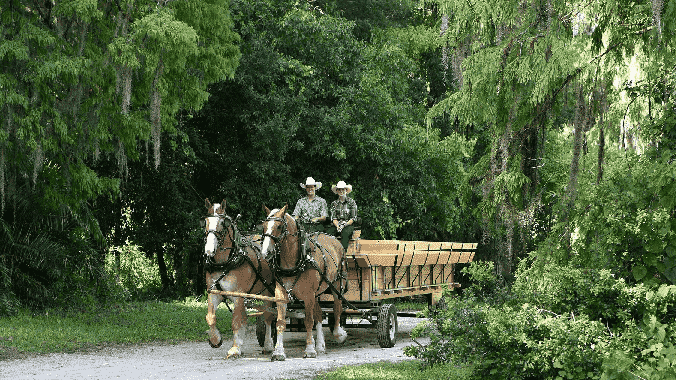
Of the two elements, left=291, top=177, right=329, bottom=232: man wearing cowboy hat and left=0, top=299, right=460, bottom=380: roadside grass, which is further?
left=291, top=177, right=329, bottom=232: man wearing cowboy hat

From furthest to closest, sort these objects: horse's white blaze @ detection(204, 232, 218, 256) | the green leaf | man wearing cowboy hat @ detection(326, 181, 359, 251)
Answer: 1. man wearing cowboy hat @ detection(326, 181, 359, 251)
2. horse's white blaze @ detection(204, 232, 218, 256)
3. the green leaf

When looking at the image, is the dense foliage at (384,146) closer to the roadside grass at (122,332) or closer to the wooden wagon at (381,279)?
the roadside grass at (122,332)

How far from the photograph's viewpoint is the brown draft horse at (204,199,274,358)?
10453mm

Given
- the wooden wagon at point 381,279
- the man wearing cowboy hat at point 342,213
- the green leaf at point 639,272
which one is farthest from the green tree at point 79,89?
the green leaf at point 639,272

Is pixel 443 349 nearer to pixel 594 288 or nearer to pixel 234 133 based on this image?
pixel 594 288

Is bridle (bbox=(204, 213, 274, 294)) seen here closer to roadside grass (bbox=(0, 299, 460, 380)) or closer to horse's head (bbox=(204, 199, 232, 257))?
horse's head (bbox=(204, 199, 232, 257))

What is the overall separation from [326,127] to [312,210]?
29.1ft

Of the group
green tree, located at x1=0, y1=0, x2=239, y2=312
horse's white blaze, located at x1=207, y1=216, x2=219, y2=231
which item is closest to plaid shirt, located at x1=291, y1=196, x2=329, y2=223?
horse's white blaze, located at x1=207, y1=216, x2=219, y2=231

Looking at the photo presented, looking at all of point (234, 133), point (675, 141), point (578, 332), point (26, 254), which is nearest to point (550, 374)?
point (578, 332)

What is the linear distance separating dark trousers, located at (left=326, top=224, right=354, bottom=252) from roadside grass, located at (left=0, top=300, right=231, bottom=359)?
3.61m

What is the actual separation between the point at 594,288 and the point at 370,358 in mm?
4848

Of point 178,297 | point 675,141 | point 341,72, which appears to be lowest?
point 178,297

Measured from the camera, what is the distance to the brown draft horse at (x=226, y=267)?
10.5 m

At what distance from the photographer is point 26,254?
52.3 ft
